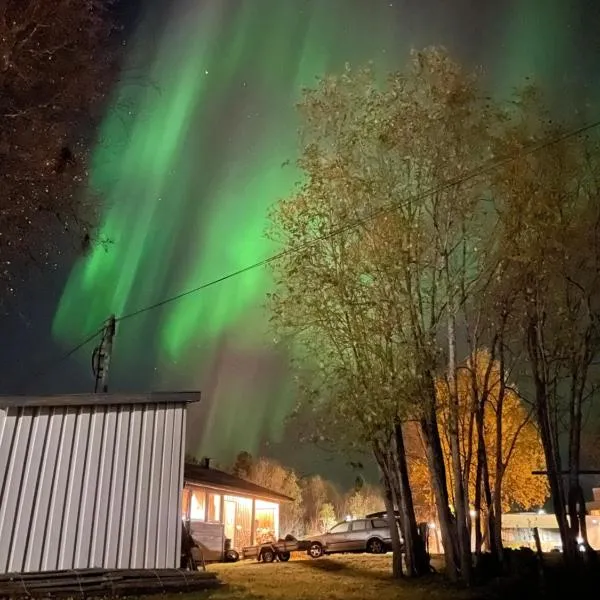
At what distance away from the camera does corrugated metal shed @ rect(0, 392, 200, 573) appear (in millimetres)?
10516

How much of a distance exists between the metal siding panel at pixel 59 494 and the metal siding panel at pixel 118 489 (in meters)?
0.78

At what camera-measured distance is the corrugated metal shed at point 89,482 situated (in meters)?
10.5

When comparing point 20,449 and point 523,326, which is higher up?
point 523,326

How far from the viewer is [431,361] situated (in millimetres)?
14383

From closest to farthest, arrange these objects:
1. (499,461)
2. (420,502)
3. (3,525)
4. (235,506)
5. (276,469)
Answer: (3,525)
(499,461)
(235,506)
(420,502)
(276,469)

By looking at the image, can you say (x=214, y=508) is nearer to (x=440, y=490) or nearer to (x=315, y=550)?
(x=315, y=550)

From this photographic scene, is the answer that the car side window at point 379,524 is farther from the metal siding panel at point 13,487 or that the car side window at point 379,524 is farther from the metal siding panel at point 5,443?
the metal siding panel at point 5,443

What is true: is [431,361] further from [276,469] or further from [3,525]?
[276,469]

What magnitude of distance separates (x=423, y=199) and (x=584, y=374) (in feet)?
18.8

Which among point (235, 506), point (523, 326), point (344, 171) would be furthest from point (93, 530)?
point (235, 506)

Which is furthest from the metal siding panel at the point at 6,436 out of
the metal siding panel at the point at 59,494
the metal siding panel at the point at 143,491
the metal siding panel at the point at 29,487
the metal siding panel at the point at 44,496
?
the metal siding panel at the point at 143,491

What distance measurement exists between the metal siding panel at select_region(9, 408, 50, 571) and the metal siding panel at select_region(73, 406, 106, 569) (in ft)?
2.52

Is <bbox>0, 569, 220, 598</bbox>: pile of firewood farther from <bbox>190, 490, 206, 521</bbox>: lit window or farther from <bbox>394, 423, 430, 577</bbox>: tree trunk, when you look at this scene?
<bbox>190, 490, 206, 521</bbox>: lit window

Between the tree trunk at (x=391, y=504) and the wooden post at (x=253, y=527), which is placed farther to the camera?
the wooden post at (x=253, y=527)
